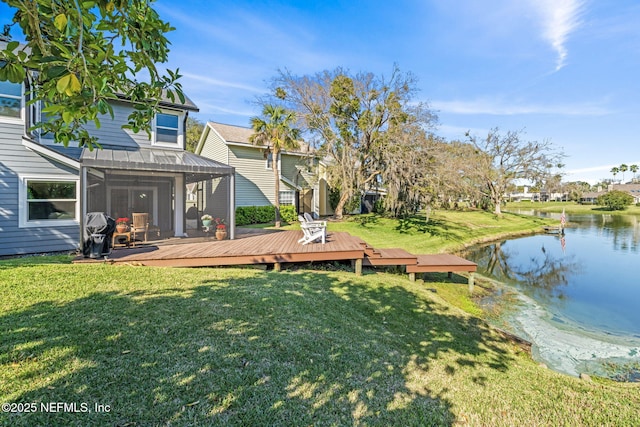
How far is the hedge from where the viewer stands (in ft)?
53.7

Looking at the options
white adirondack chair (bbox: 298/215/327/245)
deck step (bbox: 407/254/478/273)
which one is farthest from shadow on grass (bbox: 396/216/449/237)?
white adirondack chair (bbox: 298/215/327/245)

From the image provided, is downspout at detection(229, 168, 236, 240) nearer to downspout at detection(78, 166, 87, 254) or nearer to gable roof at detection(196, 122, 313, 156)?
downspout at detection(78, 166, 87, 254)

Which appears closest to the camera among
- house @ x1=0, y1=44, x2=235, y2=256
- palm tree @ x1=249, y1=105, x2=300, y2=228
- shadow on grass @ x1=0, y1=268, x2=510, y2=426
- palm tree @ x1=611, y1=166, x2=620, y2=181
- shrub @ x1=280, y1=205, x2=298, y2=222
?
shadow on grass @ x1=0, y1=268, x2=510, y2=426

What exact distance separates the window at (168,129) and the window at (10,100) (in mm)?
3551

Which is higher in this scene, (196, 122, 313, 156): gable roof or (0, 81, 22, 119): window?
(196, 122, 313, 156): gable roof

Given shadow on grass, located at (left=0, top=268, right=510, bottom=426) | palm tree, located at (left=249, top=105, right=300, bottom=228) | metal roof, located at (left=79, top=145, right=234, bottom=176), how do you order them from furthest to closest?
palm tree, located at (left=249, top=105, right=300, bottom=228) → metal roof, located at (left=79, top=145, right=234, bottom=176) → shadow on grass, located at (left=0, top=268, right=510, bottom=426)

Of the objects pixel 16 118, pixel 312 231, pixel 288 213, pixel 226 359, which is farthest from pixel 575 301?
pixel 16 118

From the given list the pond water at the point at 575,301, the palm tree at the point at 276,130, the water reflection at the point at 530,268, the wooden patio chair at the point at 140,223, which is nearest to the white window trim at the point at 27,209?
the wooden patio chair at the point at 140,223

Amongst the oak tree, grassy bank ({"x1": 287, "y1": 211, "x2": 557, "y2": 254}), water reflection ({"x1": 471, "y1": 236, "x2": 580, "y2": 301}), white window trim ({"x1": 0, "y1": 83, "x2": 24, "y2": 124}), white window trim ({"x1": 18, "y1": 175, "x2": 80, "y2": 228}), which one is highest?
white window trim ({"x1": 0, "y1": 83, "x2": 24, "y2": 124})

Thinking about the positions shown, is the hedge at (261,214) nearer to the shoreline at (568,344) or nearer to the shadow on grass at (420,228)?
the shadow on grass at (420,228)

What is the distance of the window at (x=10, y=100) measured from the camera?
834cm

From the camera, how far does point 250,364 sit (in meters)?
3.12

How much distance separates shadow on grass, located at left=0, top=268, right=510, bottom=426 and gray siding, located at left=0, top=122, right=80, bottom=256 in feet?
21.1

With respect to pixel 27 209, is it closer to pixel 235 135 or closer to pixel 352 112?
pixel 235 135
